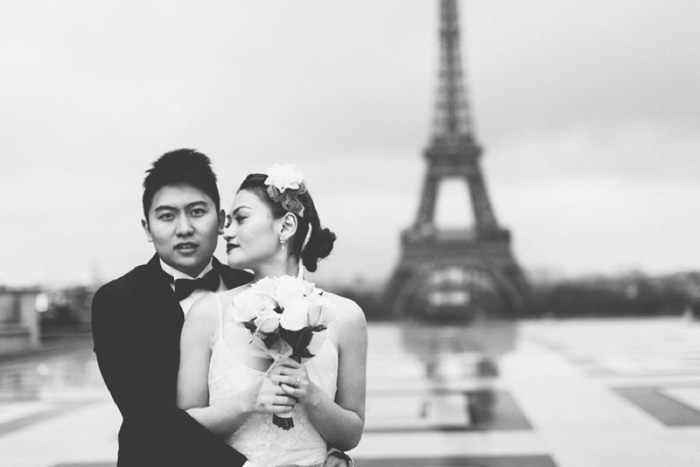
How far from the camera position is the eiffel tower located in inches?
1126

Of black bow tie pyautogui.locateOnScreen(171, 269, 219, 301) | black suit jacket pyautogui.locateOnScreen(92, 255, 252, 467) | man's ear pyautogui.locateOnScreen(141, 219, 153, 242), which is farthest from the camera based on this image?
man's ear pyautogui.locateOnScreen(141, 219, 153, 242)

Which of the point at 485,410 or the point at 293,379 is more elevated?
the point at 293,379

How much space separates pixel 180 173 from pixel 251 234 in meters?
0.30

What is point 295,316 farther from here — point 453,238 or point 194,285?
point 453,238

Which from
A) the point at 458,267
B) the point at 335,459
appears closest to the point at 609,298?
the point at 458,267

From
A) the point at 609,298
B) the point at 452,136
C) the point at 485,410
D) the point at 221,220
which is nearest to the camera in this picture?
the point at 221,220

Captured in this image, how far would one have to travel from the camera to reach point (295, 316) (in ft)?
6.13

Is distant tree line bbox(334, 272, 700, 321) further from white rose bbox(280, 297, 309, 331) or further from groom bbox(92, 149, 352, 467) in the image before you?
white rose bbox(280, 297, 309, 331)

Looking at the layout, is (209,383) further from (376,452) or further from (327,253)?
(376,452)

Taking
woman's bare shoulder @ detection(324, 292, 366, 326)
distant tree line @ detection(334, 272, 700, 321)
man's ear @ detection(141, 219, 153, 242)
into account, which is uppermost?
man's ear @ detection(141, 219, 153, 242)

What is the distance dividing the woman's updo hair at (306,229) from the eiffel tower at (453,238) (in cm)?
2549

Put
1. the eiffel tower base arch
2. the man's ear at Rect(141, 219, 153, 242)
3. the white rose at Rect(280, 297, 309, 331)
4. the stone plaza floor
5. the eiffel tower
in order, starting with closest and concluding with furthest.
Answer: the white rose at Rect(280, 297, 309, 331), the man's ear at Rect(141, 219, 153, 242), the stone plaza floor, the eiffel tower base arch, the eiffel tower

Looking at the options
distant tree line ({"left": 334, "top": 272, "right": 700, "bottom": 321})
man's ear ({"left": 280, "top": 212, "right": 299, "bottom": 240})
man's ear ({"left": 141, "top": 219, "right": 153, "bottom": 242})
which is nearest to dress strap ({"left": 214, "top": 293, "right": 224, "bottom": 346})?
man's ear ({"left": 280, "top": 212, "right": 299, "bottom": 240})

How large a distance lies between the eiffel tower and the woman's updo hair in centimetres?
2549
